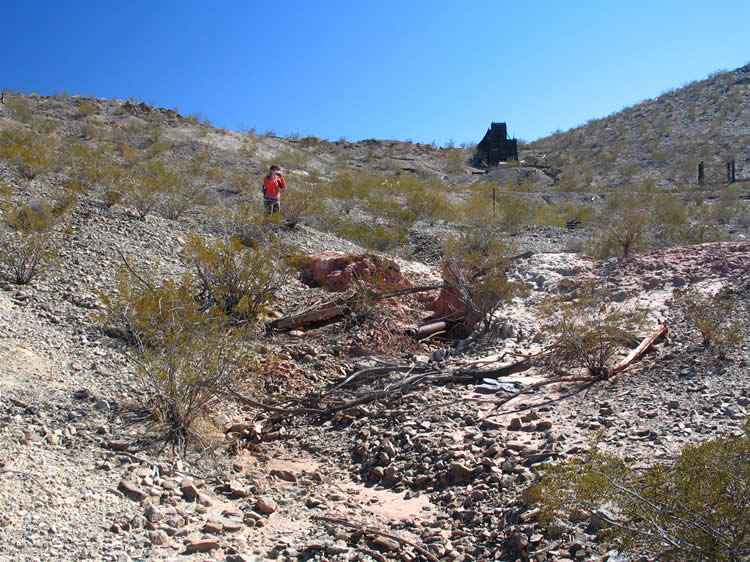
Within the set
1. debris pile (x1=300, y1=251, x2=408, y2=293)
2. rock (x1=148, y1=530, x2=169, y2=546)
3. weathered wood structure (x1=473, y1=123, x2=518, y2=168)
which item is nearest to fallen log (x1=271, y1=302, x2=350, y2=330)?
debris pile (x1=300, y1=251, x2=408, y2=293)

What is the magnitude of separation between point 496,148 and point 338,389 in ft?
107

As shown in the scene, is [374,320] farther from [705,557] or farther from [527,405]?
[705,557]

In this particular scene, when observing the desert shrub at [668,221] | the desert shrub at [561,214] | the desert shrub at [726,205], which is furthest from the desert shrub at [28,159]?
the desert shrub at [726,205]

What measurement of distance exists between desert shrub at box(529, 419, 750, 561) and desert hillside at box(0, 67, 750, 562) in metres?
0.01

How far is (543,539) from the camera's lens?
3197mm

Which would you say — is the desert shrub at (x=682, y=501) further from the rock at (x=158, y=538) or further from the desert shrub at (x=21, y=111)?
A: the desert shrub at (x=21, y=111)

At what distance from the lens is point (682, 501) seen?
8.30 ft

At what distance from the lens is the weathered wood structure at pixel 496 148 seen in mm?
36500

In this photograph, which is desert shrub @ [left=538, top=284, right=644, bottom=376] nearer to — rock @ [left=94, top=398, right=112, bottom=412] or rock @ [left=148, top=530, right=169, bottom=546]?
rock @ [left=148, top=530, right=169, bottom=546]

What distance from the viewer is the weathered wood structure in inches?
1437

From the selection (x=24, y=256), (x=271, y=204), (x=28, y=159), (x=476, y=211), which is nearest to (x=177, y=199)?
(x=271, y=204)

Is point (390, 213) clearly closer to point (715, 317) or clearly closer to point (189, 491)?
point (715, 317)

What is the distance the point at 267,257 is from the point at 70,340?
2876mm

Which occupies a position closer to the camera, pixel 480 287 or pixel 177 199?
pixel 480 287
